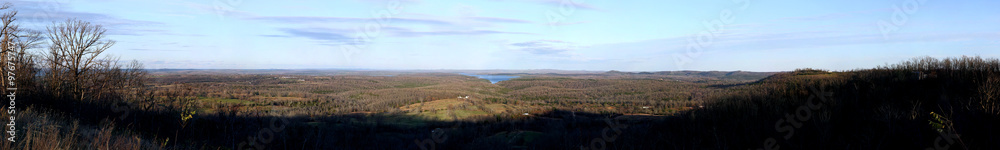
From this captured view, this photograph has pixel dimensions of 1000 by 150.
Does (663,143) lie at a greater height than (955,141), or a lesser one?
lesser

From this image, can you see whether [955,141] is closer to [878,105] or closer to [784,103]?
[878,105]

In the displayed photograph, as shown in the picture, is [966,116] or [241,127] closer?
[966,116]

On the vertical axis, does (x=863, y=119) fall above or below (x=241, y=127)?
above

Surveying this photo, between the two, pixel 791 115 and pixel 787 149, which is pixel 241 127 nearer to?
pixel 787 149

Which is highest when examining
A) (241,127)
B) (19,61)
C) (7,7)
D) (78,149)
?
(7,7)

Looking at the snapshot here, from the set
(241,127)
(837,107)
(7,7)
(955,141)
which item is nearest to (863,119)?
(837,107)

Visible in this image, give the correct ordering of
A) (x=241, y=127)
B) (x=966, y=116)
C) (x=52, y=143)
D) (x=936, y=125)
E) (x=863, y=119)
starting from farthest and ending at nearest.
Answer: (x=241, y=127) → (x=863, y=119) → (x=966, y=116) → (x=936, y=125) → (x=52, y=143)

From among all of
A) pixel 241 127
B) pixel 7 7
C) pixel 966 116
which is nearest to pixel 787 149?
pixel 966 116

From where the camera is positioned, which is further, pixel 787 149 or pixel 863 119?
pixel 863 119

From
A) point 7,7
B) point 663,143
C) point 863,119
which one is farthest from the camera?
point 7,7
